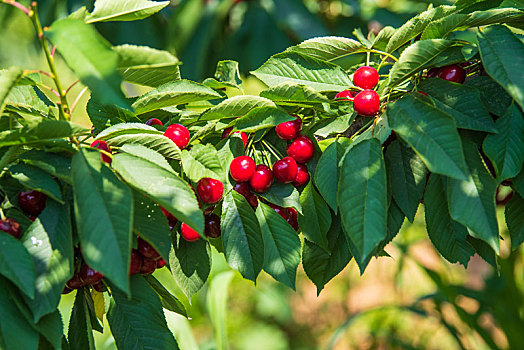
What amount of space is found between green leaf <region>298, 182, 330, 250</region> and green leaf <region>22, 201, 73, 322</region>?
0.81 feet

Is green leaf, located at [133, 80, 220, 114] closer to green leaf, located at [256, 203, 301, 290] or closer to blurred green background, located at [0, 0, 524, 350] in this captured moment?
green leaf, located at [256, 203, 301, 290]

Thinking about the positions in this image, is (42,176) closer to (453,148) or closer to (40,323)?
(40,323)

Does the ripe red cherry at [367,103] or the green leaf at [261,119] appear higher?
the green leaf at [261,119]

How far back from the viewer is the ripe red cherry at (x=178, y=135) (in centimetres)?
57

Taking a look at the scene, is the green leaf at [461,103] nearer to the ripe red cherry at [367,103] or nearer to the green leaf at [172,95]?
the ripe red cherry at [367,103]

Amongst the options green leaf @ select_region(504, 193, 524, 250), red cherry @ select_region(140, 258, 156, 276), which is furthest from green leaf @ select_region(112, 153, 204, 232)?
green leaf @ select_region(504, 193, 524, 250)

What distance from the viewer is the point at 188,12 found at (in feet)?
6.94

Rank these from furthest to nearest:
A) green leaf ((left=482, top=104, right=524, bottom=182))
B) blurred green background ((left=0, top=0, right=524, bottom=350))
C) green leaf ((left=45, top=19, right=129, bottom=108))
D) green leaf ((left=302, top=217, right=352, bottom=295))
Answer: blurred green background ((left=0, top=0, right=524, bottom=350)) → green leaf ((left=302, top=217, right=352, bottom=295)) → green leaf ((left=482, top=104, right=524, bottom=182)) → green leaf ((left=45, top=19, right=129, bottom=108))

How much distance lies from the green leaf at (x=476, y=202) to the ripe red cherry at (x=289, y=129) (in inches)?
7.1

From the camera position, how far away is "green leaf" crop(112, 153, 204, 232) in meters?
0.45

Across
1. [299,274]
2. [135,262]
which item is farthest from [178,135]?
[299,274]

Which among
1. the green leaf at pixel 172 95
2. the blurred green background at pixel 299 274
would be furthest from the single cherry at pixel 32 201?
the blurred green background at pixel 299 274

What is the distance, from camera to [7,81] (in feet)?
1.49

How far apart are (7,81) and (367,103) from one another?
353 mm
